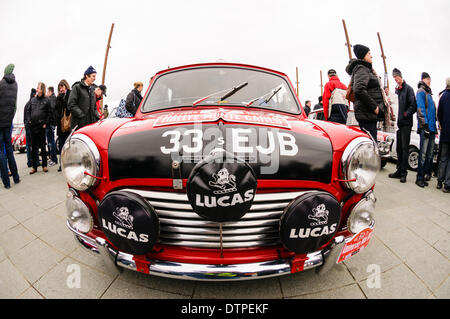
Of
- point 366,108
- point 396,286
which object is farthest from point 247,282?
point 366,108

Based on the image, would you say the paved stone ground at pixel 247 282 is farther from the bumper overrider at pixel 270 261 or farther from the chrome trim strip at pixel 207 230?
the chrome trim strip at pixel 207 230

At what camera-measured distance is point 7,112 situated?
4.05 m

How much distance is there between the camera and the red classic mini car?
1198 mm

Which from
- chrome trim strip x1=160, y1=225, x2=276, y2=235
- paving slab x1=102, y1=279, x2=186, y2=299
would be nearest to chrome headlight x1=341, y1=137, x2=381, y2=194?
chrome trim strip x1=160, y1=225, x2=276, y2=235

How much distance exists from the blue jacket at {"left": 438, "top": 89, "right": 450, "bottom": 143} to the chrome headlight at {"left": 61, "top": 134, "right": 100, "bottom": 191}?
536 centimetres

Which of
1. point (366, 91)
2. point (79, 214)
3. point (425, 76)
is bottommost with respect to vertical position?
point (79, 214)

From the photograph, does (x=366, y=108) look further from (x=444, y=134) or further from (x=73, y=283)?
(x=73, y=283)

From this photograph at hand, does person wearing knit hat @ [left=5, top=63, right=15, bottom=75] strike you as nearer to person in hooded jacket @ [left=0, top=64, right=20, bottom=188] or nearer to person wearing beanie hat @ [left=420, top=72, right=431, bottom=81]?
person in hooded jacket @ [left=0, top=64, right=20, bottom=188]

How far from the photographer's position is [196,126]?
138 cm

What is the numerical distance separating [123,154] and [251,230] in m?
0.87

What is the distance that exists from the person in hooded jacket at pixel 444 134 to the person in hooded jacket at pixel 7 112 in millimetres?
7693

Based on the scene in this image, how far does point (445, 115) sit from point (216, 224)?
4.85 meters

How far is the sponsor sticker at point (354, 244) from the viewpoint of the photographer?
139 cm
